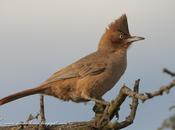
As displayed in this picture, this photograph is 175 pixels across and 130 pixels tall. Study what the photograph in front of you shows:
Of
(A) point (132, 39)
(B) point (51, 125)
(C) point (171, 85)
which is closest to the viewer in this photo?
(C) point (171, 85)

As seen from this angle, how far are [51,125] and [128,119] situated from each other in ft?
1.98

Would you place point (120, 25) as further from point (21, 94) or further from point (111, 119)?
point (111, 119)

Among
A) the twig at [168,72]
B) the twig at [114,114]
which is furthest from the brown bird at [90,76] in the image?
the twig at [168,72]

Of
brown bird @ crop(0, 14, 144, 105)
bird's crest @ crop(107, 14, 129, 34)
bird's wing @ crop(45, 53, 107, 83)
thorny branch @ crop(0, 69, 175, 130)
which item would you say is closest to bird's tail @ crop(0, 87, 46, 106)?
brown bird @ crop(0, 14, 144, 105)

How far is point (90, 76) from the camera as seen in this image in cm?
713

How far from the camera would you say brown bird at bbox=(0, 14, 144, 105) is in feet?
22.1

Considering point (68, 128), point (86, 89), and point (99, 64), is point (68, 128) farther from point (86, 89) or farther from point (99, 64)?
point (99, 64)

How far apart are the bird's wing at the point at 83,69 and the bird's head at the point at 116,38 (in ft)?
1.82

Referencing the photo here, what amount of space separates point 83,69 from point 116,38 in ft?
3.61

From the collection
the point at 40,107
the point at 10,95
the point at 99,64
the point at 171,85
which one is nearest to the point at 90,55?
the point at 99,64

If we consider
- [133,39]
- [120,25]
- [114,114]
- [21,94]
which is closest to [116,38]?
[133,39]

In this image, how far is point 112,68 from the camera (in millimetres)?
7141

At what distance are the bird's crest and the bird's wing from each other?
1.92 feet

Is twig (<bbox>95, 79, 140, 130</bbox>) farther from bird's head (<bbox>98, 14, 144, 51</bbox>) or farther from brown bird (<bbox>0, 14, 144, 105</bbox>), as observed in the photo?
bird's head (<bbox>98, 14, 144, 51</bbox>)
